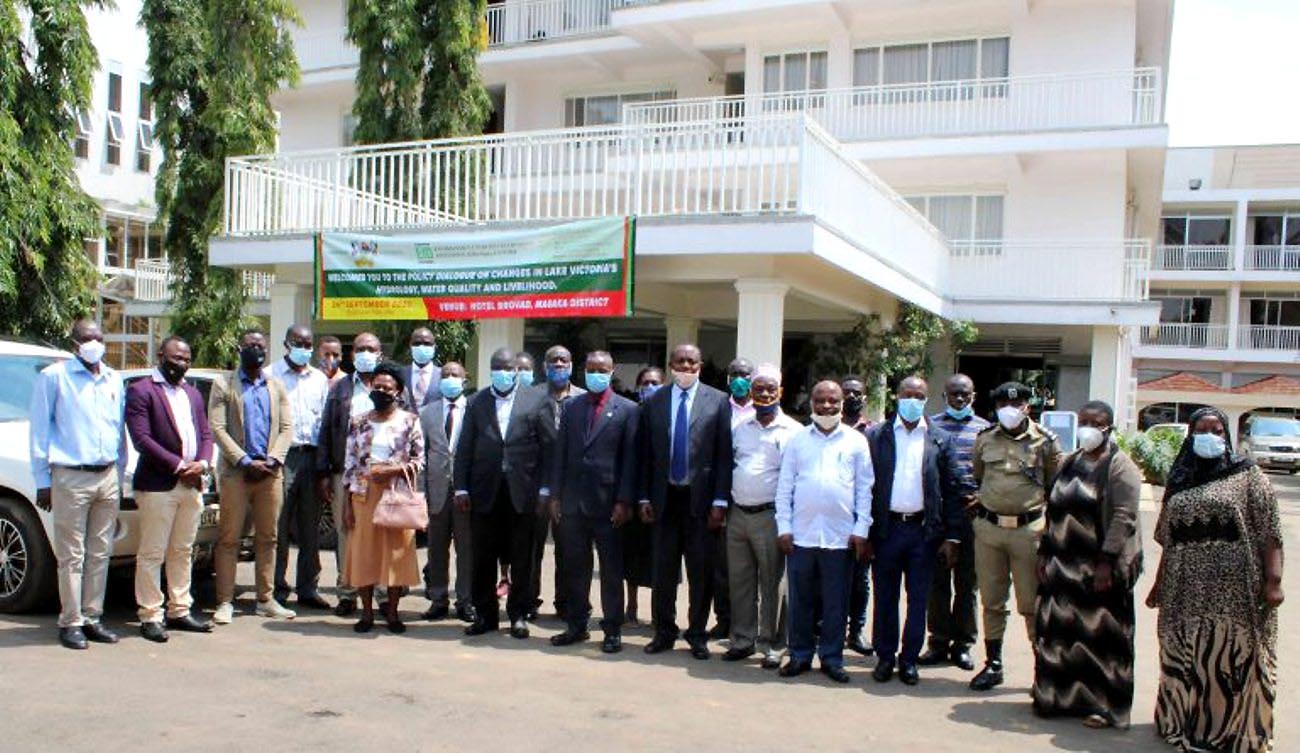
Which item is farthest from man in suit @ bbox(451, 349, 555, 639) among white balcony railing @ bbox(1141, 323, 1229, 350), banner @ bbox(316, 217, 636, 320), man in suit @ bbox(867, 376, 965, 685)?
white balcony railing @ bbox(1141, 323, 1229, 350)

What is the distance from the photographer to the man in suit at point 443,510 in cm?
779

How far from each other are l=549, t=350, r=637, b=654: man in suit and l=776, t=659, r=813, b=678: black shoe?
111cm

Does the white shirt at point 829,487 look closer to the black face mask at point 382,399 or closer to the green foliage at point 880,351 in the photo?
the black face mask at point 382,399

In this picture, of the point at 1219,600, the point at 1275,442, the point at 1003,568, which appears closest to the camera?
the point at 1219,600

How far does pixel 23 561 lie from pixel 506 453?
3.27 m

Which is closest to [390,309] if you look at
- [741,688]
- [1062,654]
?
[741,688]

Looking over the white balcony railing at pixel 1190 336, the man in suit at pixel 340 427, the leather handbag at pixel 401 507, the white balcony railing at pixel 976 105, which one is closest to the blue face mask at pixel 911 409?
the leather handbag at pixel 401 507

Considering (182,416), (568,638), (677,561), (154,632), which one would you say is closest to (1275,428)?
(677,561)

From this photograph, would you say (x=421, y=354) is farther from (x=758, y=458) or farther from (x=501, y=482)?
(x=758, y=458)

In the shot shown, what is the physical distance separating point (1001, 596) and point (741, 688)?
1607mm

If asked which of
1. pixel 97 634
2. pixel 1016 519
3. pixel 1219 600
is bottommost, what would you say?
pixel 97 634

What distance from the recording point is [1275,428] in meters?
33.3

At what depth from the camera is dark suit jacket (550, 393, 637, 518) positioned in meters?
7.04

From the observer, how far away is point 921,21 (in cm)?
1891
